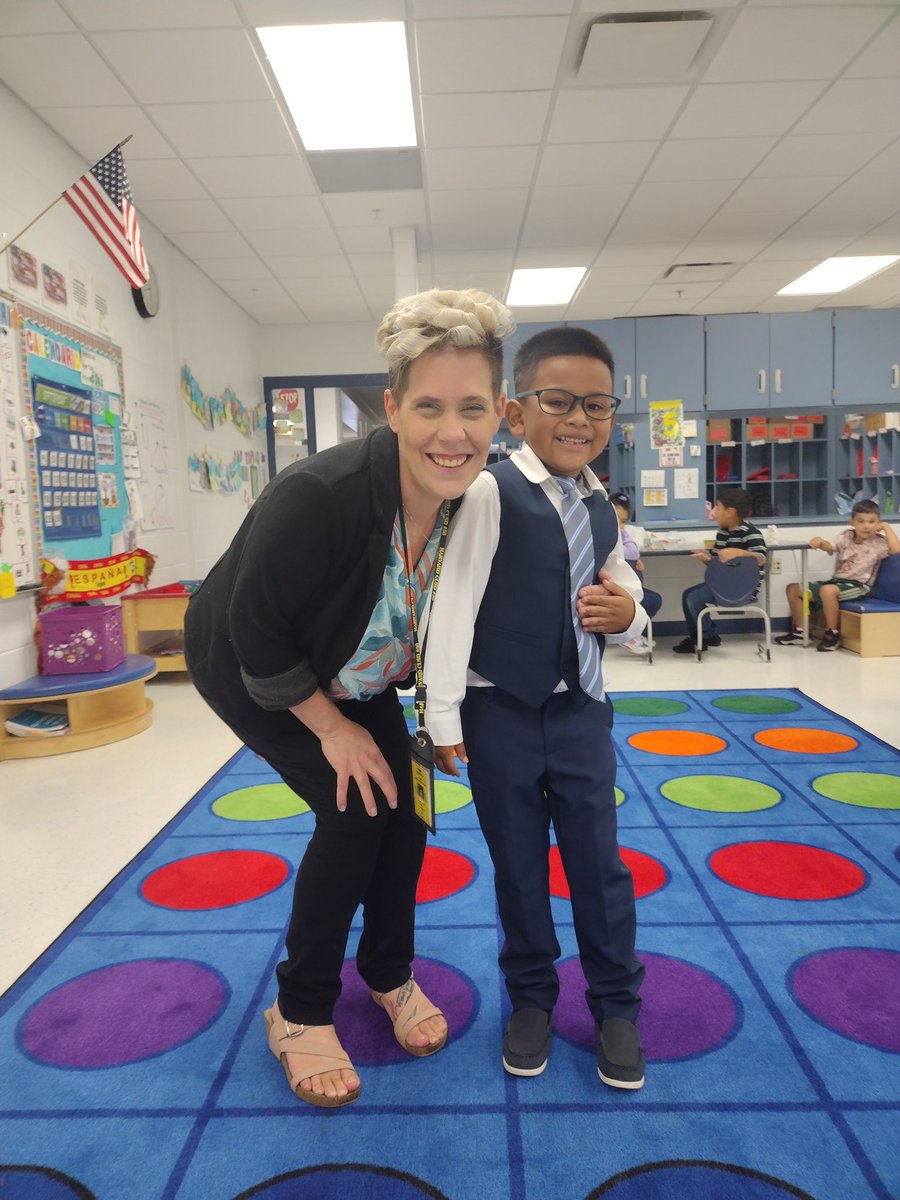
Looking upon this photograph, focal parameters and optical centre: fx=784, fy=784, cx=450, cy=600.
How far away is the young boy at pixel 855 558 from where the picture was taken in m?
5.10

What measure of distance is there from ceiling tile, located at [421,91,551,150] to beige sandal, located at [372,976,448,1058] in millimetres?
3678

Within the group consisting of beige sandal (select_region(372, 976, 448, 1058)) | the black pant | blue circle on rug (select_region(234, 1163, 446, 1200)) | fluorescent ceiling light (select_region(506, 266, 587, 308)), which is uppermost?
fluorescent ceiling light (select_region(506, 266, 587, 308))

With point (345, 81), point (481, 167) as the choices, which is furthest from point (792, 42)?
point (345, 81)

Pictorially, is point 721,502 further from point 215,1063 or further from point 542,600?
point 215,1063

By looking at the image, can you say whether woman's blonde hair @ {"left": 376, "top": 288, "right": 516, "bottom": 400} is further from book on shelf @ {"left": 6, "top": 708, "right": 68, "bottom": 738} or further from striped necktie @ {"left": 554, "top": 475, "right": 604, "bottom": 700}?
book on shelf @ {"left": 6, "top": 708, "right": 68, "bottom": 738}

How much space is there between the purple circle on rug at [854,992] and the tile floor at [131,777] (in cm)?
160

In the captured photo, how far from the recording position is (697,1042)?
4.49 ft

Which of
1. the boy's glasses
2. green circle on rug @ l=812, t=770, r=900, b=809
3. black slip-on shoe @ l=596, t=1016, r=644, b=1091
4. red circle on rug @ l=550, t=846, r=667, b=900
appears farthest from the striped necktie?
green circle on rug @ l=812, t=770, r=900, b=809

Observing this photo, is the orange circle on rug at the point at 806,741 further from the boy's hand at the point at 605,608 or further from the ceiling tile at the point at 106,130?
the ceiling tile at the point at 106,130

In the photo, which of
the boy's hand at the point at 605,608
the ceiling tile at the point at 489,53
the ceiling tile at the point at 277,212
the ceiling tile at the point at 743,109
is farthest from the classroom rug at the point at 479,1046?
the ceiling tile at the point at 277,212

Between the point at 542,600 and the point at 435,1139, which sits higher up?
the point at 542,600

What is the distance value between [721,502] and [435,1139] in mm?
4465

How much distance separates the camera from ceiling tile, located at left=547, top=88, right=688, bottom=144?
141 inches

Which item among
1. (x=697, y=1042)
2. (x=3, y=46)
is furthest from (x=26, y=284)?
(x=697, y=1042)
